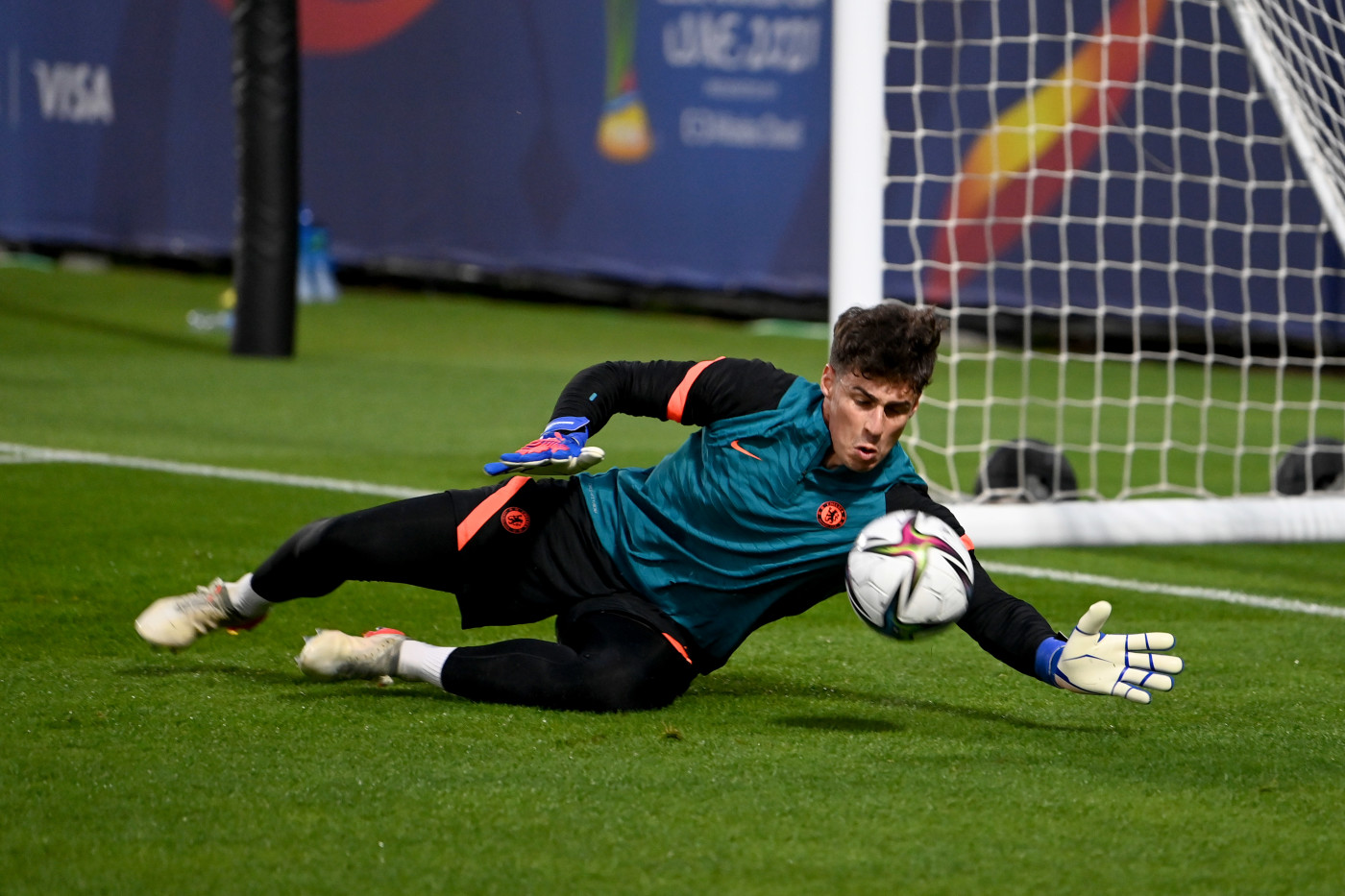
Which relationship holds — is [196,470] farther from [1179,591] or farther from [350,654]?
[1179,591]

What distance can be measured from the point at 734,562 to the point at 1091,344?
10.9 metres

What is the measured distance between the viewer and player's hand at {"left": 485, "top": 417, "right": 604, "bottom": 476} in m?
3.53

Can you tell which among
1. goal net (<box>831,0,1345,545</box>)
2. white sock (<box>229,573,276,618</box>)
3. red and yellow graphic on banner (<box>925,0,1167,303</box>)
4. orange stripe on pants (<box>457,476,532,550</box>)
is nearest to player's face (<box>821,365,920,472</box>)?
orange stripe on pants (<box>457,476,532,550</box>)

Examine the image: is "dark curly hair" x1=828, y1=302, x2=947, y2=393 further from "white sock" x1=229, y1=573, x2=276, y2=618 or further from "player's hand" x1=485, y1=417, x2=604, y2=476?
"white sock" x1=229, y1=573, x2=276, y2=618

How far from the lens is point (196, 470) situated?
7410 millimetres

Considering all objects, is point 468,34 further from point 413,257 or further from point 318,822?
point 318,822

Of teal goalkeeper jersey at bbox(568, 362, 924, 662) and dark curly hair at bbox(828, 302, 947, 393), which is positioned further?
teal goalkeeper jersey at bbox(568, 362, 924, 662)

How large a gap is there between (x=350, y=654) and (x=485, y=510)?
436 mm

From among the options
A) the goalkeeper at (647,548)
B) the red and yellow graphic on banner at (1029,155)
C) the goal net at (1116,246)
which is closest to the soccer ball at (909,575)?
the goalkeeper at (647,548)

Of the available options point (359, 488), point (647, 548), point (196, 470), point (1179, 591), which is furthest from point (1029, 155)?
point (647, 548)

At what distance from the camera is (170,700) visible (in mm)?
3904

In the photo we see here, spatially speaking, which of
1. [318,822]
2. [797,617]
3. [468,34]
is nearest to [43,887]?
[318,822]

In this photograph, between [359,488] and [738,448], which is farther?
[359,488]

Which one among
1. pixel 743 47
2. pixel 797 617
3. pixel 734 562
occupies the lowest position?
pixel 797 617
